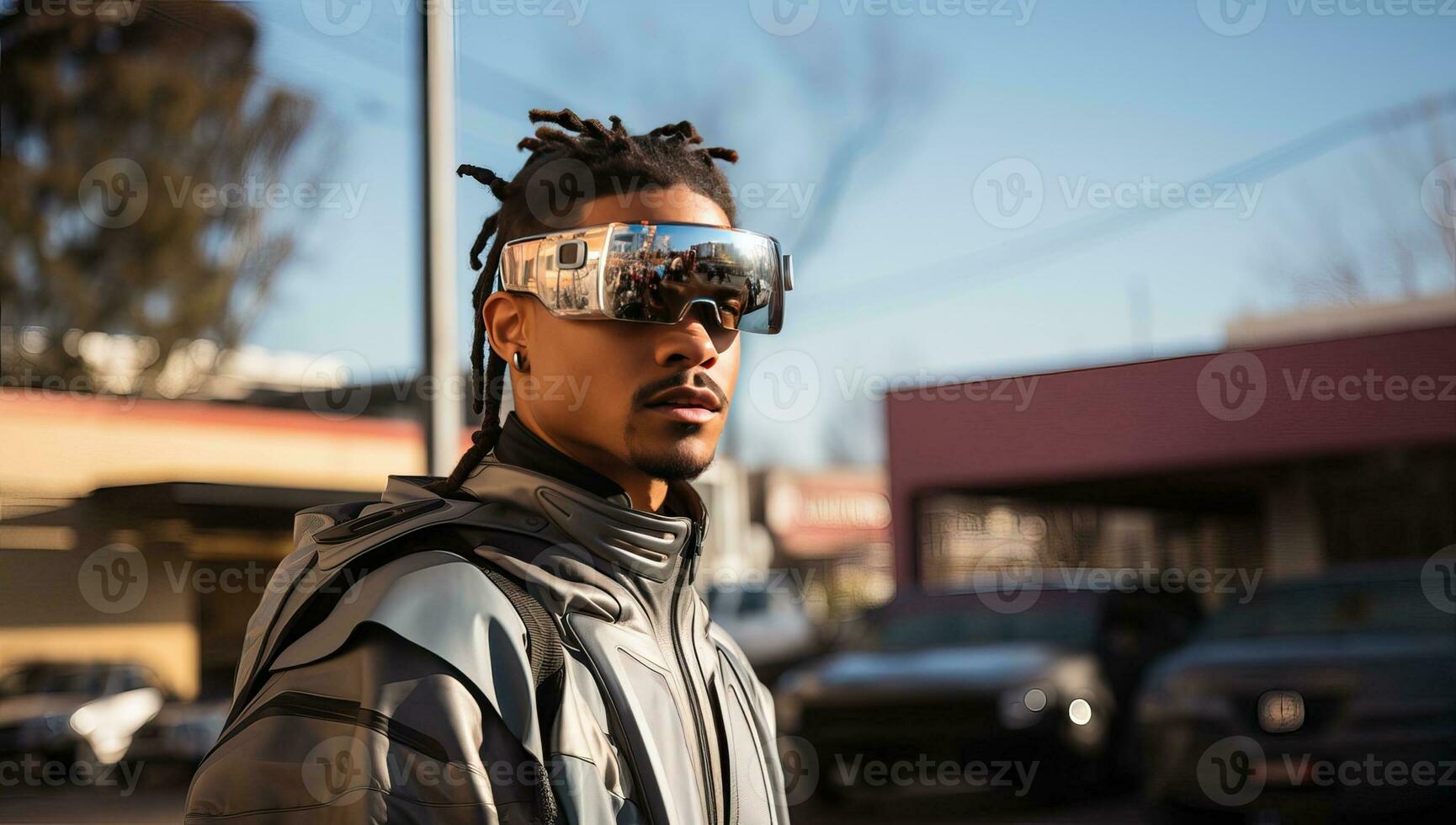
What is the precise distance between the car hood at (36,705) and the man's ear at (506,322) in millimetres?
9799

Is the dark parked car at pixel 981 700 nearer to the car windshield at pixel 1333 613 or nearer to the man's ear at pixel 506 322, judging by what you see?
the car windshield at pixel 1333 613

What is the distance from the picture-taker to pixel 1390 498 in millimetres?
15961

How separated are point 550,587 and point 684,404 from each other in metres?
0.28

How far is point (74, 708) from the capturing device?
10.5 metres

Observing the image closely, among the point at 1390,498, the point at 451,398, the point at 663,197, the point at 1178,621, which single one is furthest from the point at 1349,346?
the point at 663,197

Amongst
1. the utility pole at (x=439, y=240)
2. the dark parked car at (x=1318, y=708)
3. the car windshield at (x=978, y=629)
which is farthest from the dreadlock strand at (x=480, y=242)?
the car windshield at (x=978, y=629)

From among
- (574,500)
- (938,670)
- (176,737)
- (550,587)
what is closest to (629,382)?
(574,500)

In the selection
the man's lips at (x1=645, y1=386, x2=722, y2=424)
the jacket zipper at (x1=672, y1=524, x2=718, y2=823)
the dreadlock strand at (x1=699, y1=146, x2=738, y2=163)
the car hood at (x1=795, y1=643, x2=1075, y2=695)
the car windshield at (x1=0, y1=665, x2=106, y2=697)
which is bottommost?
the car windshield at (x1=0, y1=665, x2=106, y2=697)

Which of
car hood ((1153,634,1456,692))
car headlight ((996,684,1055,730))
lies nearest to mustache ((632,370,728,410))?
car hood ((1153,634,1456,692))

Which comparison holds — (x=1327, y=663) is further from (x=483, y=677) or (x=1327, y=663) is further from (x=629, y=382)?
(x=483, y=677)

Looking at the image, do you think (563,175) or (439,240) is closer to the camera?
(563,175)

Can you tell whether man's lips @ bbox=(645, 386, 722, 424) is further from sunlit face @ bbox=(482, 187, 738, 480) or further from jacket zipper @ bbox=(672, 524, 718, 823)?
jacket zipper @ bbox=(672, 524, 718, 823)

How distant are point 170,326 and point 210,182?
1.75m

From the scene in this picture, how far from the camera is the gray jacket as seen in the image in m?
1.30
